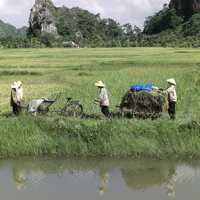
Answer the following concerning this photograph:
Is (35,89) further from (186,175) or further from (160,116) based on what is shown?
Answer: (186,175)

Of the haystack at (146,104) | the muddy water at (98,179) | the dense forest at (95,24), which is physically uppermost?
the dense forest at (95,24)

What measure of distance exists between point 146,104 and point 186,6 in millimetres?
101847

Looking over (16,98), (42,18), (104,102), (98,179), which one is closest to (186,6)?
(42,18)

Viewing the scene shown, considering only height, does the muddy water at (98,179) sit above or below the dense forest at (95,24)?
below

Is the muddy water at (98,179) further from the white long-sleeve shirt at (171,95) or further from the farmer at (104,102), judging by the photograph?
the white long-sleeve shirt at (171,95)

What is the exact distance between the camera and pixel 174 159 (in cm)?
908

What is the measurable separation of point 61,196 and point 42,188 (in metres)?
0.52

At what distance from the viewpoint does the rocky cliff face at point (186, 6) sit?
10369 cm

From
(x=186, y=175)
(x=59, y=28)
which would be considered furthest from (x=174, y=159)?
(x=59, y=28)

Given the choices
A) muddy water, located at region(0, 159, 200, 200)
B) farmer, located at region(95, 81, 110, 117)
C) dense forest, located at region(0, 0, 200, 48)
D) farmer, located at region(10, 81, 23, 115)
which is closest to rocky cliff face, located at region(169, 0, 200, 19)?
dense forest, located at region(0, 0, 200, 48)

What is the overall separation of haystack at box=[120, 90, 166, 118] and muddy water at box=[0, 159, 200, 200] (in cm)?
238

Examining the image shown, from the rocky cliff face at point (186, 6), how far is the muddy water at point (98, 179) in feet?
324

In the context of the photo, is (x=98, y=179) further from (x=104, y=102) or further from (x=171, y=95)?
(x=171, y=95)

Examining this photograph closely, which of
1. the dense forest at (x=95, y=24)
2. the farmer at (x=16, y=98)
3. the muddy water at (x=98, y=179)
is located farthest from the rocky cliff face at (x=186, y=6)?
the muddy water at (x=98, y=179)
